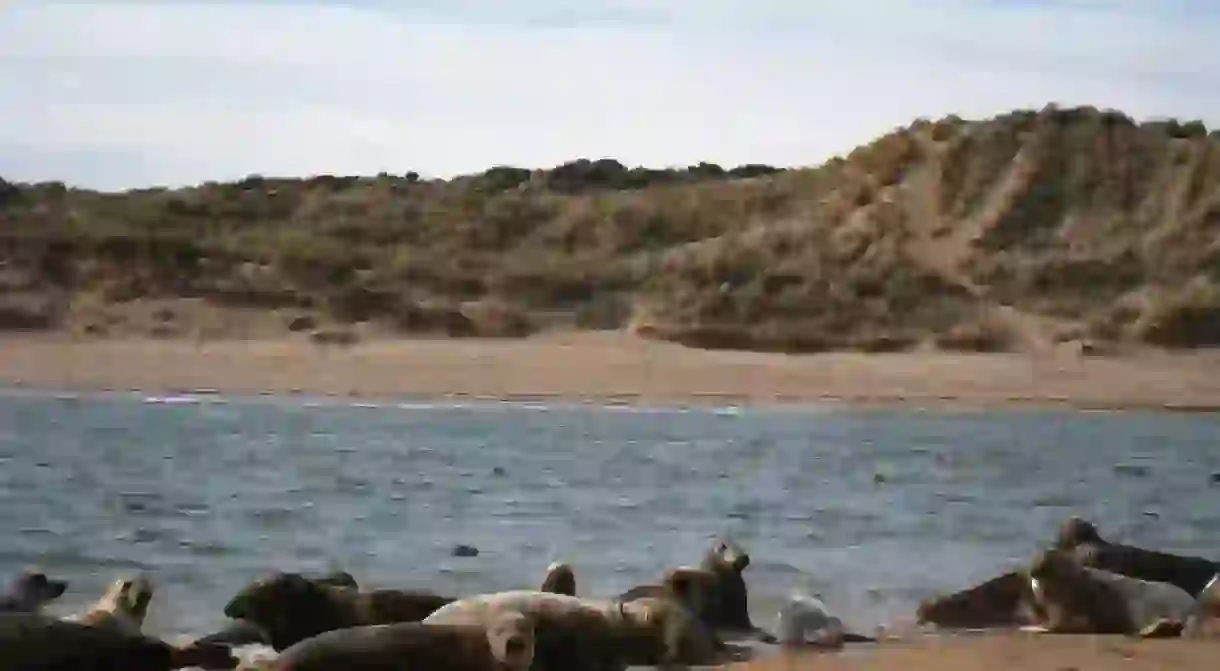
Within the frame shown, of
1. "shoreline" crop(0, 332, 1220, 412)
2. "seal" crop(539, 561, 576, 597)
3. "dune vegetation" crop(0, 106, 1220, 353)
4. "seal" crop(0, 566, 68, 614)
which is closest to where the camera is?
Answer: "seal" crop(539, 561, 576, 597)

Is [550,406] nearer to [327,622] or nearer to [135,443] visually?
[135,443]

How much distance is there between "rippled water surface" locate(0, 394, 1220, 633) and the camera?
1138 centimetres

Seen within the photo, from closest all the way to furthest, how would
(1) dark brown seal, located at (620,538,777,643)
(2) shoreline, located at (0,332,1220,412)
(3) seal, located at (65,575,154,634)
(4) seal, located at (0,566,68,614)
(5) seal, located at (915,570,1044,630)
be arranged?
(3) seal, located at (65,575,154,634) → (4) seal, located at (0,566,68,614) → (1) dark brown seal, located at (620,538,777,643) → (5) seal, located at (915,570,1044,630) → (2) shoreline, located at (0,332,1220,412)

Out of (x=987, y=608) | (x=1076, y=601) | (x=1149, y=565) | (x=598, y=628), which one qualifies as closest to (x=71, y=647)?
(x=598, y=628)

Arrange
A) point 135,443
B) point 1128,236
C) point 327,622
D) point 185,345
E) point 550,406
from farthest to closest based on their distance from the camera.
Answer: point 1128,236, point 185,345, point 550,406, point 135,443, point 327,622

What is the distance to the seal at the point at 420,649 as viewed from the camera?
6500 mm

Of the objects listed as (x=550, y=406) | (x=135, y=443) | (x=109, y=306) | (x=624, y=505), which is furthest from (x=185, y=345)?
(x=624, y=505)

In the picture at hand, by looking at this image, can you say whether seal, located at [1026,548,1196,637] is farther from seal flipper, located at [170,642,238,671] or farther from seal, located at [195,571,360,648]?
seal flipper, located at [170,642,238,671]

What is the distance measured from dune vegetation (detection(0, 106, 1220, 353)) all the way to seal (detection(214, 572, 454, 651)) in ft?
69.3

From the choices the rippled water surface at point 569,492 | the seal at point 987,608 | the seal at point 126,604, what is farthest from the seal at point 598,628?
the seal at point 987,608

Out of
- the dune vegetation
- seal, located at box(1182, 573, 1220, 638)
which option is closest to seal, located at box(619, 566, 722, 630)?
seal, located at box(1182, 573, 1220, 638)

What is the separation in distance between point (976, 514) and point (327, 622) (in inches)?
299

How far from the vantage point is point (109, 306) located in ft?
101

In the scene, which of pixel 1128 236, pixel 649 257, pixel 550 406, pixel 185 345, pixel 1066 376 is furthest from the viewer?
pixel 649 257
